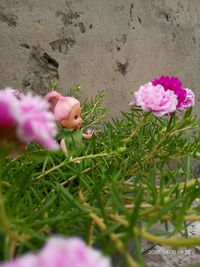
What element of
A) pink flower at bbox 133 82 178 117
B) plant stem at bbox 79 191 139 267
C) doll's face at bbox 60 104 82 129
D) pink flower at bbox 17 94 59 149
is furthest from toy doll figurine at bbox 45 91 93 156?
pink flower at bbox 17 94 59 149

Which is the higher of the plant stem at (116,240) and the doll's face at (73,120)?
the doll's face at (73,120)

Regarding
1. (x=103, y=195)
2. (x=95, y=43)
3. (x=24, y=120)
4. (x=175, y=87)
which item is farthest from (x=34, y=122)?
(x=95, y=43)

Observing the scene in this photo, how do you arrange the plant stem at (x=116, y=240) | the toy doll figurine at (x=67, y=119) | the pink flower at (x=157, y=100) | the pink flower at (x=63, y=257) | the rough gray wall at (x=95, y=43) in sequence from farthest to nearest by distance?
the rough gray wall at (x=95, y=43)
the toy doll figurine at (x=67, y=119)
the pink flower at (x=157, y=100)
the plant stem at (x=116, y=240)
the pink flower at (x=63, y=257)

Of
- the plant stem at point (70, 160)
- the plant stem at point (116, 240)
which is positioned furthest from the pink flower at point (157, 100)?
the plant stem at point (116, 240)

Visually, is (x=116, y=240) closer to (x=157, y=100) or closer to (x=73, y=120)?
(x=157, y=100)

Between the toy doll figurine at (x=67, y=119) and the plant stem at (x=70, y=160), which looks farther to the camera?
the toy doll figurine at (x=67, y=119)

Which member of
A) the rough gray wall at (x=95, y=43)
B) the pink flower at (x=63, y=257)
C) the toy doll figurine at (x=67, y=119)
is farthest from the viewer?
the rough gray wall at (x=95, y=43)

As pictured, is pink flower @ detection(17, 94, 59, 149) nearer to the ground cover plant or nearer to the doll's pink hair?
the ground cover plant

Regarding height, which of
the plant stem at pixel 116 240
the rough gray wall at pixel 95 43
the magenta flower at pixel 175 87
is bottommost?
the plant stem at pixel 116 240

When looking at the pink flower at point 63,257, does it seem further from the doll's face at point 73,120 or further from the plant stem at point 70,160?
the doll's face at point 73,120
